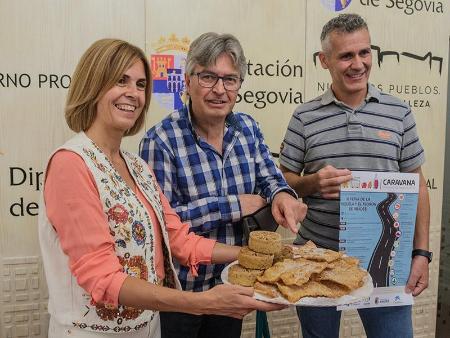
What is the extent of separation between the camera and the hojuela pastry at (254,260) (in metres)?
1.33

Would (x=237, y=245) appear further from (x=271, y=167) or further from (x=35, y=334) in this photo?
(x=35, y=334)

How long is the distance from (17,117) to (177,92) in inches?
29.9

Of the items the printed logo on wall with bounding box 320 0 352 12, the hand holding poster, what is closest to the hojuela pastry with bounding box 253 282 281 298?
the hand holding poster

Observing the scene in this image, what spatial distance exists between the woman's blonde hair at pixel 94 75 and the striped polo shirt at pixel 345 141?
0.83 metres

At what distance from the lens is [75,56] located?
2184 mm

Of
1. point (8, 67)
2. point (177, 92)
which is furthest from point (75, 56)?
point (177, 92)

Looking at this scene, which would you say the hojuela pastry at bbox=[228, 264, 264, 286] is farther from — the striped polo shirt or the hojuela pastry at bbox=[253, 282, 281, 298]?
the striped polo shirt

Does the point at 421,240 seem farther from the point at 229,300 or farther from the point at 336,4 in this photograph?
the point at 336,4

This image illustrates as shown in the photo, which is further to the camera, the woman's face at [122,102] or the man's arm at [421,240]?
the man's arm at [421,240]

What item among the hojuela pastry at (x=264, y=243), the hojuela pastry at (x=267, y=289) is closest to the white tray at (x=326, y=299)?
the hojuela pastry at (x=267, y=289)

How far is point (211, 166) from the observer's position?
167 cm

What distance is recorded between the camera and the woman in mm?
1137

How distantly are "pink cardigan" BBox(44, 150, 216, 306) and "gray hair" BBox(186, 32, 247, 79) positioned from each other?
62 cm

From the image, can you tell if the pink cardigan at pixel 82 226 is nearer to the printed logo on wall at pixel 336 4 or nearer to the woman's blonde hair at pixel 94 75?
the woman's blonde hair at pixel 94 75
